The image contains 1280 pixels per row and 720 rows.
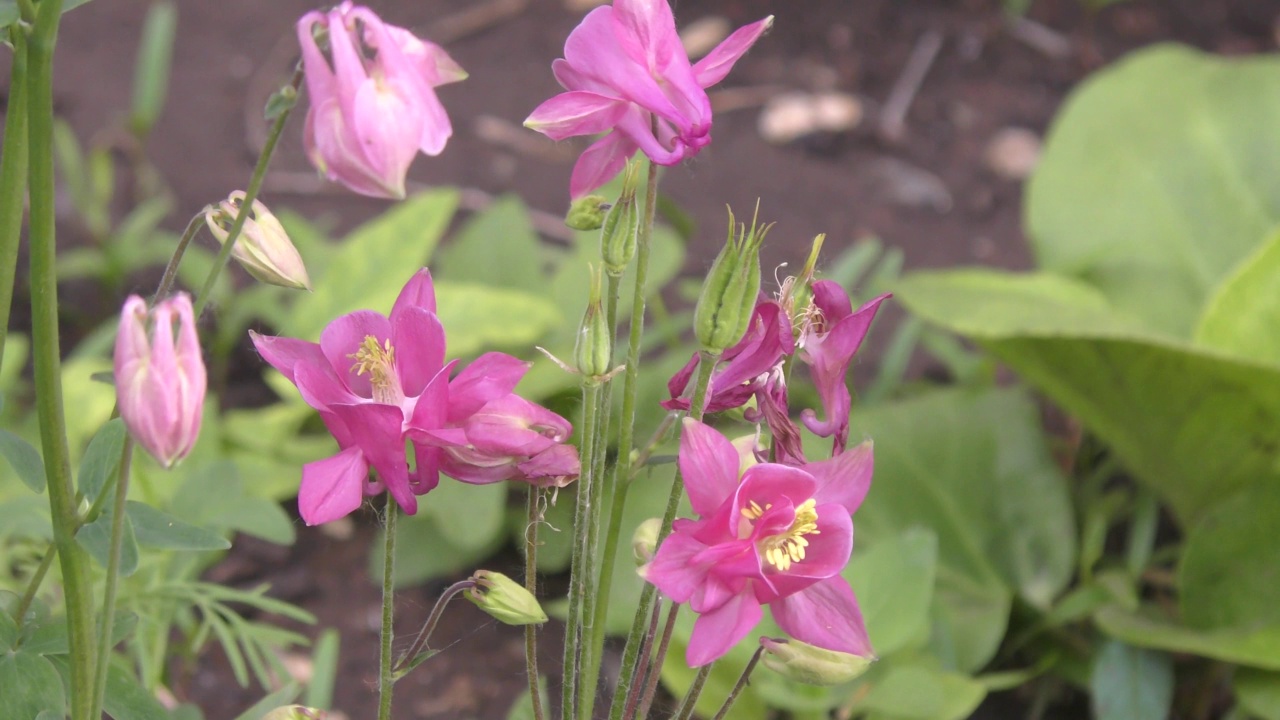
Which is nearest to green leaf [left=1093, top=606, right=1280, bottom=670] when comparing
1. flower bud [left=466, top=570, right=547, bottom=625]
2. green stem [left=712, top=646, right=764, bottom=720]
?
green stem [left=712, top=646, right=764, bottom=720]

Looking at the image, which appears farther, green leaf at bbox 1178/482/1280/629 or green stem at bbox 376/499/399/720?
green leaf at bbox 1178/482/1280/629

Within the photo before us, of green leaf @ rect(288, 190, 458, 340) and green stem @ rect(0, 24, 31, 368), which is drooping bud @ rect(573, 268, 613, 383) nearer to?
green stem @ rect(0, 24, 31, 368)

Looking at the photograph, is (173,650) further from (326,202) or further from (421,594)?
(326,202)

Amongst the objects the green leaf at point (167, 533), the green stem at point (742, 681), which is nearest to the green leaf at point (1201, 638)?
the green stem at point (742, 681)

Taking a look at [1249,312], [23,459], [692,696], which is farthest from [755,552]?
[1249,312]

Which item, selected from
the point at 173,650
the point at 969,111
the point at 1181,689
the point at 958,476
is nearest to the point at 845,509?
the point at 173,650

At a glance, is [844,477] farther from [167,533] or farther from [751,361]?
[167,533]
